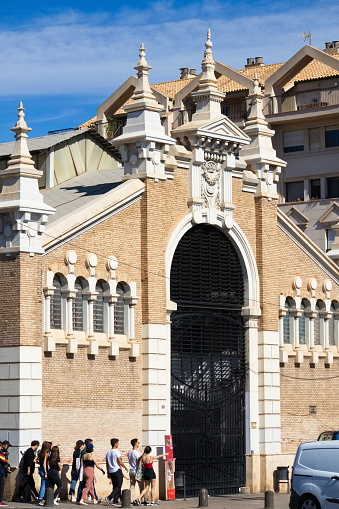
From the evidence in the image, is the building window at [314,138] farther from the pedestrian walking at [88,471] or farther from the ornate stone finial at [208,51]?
the pedestrian walking at [88,471]

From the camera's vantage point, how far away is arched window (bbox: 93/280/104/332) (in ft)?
123

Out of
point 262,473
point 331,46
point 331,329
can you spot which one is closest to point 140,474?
point 262,473

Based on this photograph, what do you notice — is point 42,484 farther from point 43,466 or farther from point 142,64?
point 142,64

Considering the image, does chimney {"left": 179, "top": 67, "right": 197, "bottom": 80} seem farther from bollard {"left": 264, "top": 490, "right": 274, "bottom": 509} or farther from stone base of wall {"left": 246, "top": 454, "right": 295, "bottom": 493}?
bollard {"left": 264, "top": 490, "right": 274, "bottom": 509}

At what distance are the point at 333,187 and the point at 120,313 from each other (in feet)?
101

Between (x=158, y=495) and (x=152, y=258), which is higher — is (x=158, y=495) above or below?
below

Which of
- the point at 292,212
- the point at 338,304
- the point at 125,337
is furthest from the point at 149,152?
the point at 292,212

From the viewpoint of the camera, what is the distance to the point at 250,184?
143ft

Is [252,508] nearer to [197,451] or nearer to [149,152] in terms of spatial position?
[197,451]

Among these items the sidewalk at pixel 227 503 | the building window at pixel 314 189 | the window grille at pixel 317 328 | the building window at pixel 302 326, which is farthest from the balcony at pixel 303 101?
the sidewalk at pixel 227 503

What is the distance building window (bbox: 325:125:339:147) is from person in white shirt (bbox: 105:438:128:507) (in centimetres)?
3521

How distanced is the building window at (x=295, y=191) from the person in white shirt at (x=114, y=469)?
35.1 m

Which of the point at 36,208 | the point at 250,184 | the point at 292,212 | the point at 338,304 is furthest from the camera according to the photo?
the point at 292,212

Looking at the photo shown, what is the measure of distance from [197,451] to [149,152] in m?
9.38
